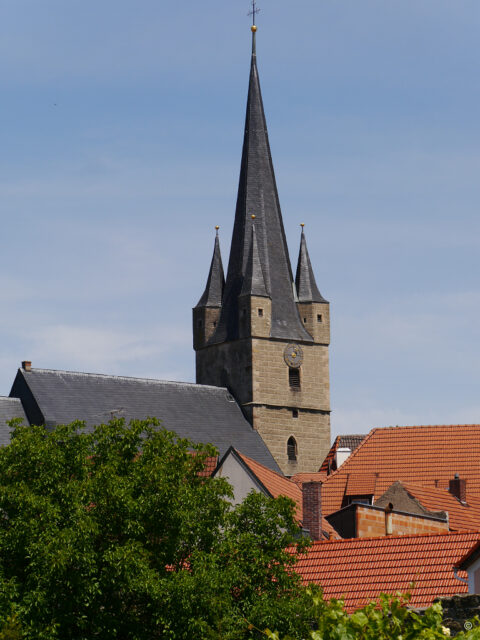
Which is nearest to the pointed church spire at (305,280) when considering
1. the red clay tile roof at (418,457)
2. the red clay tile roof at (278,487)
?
the red clay tile roof at (418,457)

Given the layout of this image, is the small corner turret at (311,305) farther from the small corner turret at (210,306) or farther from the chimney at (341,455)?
the chimney at (341,455)

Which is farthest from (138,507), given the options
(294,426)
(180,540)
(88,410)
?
(294,426)

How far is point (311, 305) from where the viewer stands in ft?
263

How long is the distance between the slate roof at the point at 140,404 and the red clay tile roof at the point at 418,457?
58.6 feet

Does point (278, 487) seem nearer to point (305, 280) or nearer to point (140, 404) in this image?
point (140, 404)

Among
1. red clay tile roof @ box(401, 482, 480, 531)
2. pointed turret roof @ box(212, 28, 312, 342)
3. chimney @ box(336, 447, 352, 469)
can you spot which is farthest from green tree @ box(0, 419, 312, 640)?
pointed turret roof @ box(212, 28, 312, 342)

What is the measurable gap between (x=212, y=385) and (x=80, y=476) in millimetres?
51053

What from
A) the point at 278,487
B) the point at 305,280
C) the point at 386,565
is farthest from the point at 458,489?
the point at 305,280

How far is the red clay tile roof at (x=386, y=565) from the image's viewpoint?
24906 millimetres

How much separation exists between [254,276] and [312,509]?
45.5m

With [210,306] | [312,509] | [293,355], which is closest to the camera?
[312,509]

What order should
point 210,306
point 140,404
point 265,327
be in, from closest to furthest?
point 140,404 → point 265,327 → point 210,306

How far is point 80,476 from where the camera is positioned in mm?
26156

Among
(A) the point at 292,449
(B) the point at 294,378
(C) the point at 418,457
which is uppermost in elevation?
(B) the point at 294,378
